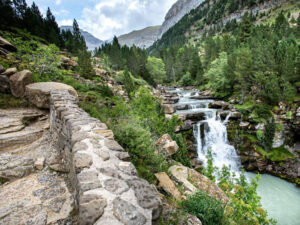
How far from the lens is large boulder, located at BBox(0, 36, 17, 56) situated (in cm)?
748

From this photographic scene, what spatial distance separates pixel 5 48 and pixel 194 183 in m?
11.9

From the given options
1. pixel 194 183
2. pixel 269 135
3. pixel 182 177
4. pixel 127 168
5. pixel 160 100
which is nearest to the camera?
pixel 127 168

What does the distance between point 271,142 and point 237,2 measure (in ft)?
441

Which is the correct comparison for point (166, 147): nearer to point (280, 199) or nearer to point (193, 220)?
point (193, 220)

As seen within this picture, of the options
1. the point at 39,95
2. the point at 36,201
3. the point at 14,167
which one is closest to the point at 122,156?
the point at 36,201

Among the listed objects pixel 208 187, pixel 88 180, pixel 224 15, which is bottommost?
pixel 208 187

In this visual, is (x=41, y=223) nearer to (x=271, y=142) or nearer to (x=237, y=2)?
(x=271, y=142)

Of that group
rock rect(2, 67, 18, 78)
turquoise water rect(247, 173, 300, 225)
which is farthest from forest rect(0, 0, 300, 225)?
turquoise water rect(247, 173, 300, 225)

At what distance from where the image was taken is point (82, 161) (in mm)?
2451

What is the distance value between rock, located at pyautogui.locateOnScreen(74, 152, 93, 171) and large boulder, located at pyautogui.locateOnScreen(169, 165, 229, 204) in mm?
3810

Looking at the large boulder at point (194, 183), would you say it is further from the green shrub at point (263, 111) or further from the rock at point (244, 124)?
the green shrub at point (263, 111)

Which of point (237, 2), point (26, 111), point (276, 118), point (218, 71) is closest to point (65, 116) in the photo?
point (26, 111)

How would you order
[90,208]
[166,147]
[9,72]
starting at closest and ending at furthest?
[90,208] < [9,72] < [166,147]

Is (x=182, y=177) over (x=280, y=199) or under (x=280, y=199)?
over
